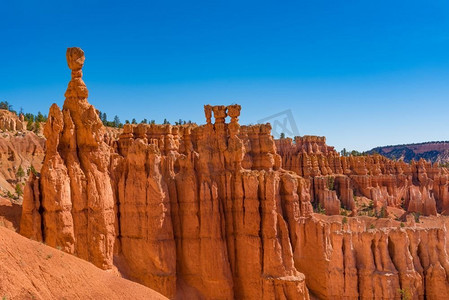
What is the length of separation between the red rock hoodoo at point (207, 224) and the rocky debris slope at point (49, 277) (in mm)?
3714

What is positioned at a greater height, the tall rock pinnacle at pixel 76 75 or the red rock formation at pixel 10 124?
the red rock formation at pixel 10 124

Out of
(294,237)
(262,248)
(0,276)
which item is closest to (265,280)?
(262,248)

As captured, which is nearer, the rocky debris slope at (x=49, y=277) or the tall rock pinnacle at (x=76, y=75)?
the rocky debris slope at (x=49, y=277)

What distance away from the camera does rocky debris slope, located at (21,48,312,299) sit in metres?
21.0

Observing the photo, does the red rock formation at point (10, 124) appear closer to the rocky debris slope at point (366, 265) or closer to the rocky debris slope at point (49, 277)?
the rocky debris slope at point (366, 265)

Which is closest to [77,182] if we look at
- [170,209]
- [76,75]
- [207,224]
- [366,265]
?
[76,75]

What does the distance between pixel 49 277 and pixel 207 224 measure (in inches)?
410

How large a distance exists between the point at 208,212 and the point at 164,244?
2753mm

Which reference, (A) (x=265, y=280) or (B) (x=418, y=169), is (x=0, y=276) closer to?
(A) (x=265, y=280)

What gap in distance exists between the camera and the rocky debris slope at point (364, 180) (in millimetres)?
74562

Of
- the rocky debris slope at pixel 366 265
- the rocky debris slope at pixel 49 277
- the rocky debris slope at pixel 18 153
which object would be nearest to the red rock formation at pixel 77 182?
the rocky debris slope at pixel 49 277

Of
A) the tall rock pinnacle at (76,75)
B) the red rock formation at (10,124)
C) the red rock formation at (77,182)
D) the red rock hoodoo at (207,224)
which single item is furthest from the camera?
the red rock formation at (10,124)

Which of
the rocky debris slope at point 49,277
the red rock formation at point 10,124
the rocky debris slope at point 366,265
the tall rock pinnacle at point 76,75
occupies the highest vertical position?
the red rock formation at point 10,124

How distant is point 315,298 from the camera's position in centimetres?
2827
